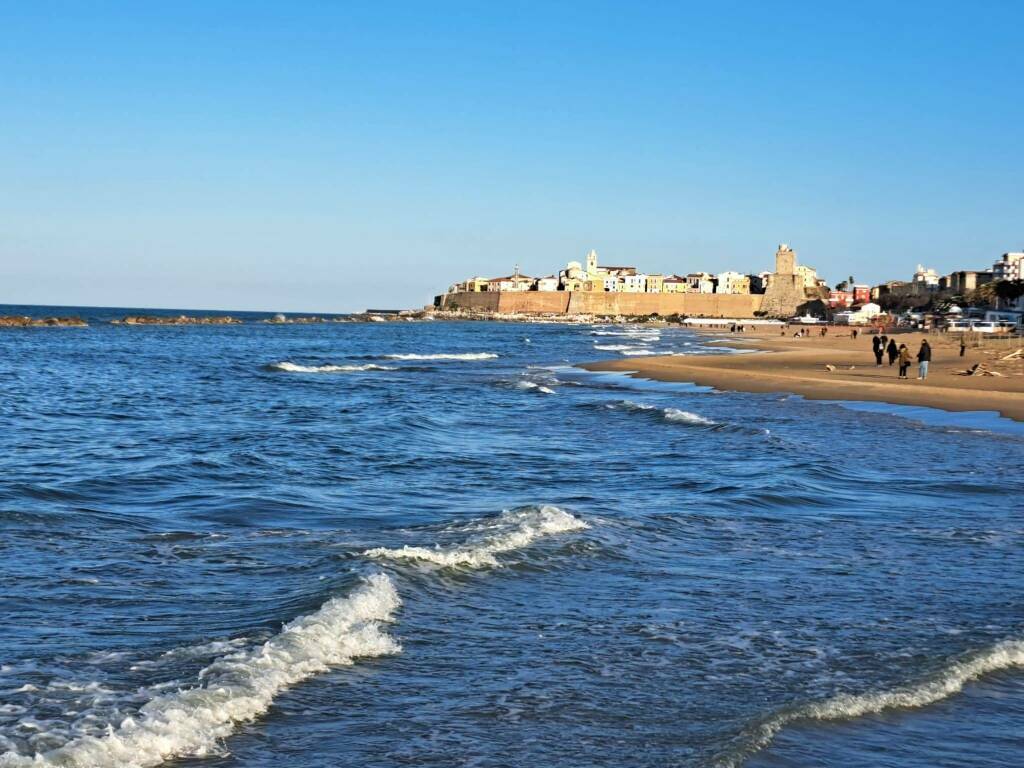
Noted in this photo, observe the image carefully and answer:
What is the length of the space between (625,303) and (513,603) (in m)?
183

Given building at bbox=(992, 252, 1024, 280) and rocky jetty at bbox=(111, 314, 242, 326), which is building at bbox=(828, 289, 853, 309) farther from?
rocky jetty at bbox=(111, 314, 242, 326)

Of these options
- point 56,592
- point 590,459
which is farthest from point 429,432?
point 56,592

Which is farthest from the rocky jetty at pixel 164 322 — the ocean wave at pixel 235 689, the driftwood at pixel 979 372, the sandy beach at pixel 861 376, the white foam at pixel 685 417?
the ocean wave at pixel 235 689

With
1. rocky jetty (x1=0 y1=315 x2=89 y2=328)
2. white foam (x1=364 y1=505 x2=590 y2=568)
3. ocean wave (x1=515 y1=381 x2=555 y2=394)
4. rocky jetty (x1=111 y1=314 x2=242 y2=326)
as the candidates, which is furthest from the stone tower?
white foam (x1=364 y1=505 x2=590 y2=568)

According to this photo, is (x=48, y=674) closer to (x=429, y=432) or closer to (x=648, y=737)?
(x=648, y=737)

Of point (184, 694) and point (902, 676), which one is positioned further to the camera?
point (902, 676)

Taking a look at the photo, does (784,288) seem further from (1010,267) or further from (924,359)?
(924,359)

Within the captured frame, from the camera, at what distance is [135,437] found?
19719 mm

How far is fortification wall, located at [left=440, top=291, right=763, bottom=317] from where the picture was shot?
605 ft

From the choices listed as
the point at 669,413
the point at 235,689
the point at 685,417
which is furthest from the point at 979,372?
the point at 235,689

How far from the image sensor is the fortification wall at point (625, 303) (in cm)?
18438

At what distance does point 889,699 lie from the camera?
19.7 ft

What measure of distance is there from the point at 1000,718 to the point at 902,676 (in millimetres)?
718

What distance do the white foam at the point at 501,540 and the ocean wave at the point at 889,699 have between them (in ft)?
12.6
